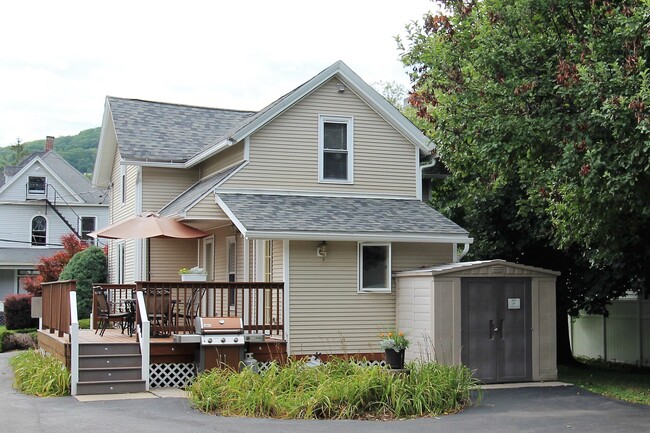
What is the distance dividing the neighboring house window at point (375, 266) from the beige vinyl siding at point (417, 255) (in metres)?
0.24

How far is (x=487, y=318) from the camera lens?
16.7 m

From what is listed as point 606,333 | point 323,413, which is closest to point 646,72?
point 323,413

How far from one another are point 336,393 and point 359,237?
16.6ft

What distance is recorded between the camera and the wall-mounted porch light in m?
17.5

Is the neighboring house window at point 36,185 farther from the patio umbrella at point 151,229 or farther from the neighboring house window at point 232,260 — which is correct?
the patio umbrella at point 151,229

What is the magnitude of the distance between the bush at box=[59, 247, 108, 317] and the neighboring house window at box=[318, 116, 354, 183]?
1068 centimetres

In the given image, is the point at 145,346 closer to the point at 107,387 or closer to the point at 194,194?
the point at 107,387

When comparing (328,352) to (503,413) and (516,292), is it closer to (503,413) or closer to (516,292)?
(516,292)

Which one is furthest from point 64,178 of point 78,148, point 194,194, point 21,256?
point 78,148

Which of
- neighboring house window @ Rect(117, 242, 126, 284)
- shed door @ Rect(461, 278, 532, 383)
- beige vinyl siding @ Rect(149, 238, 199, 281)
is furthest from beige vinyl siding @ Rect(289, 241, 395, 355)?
neighboring house window @ Rect(117, 242, 126, 284)

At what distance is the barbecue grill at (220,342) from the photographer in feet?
51.2

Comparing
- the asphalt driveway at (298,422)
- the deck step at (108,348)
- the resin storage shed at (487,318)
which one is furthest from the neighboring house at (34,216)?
the asphalt driveway at (298,422)

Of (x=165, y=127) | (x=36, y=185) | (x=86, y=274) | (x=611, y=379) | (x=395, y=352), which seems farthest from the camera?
(x=36, y=185)

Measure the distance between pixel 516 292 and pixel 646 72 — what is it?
6261 millimetres
